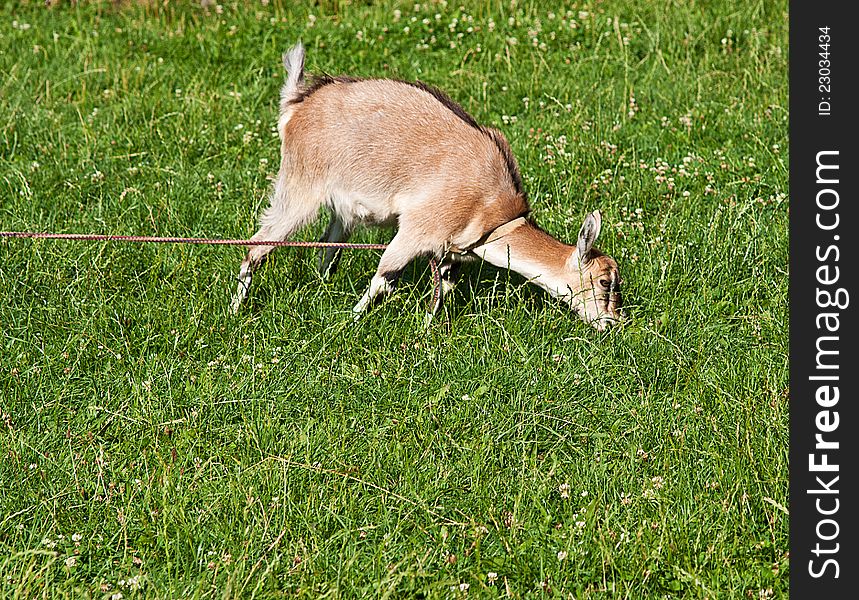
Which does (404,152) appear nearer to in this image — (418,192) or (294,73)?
(418,192)

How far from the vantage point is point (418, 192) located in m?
4.81

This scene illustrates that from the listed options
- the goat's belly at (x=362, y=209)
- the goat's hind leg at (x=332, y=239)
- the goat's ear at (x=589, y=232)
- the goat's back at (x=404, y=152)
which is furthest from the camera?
the goat's hind leg at (x=332, y=239)

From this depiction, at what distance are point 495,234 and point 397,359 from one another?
88cm

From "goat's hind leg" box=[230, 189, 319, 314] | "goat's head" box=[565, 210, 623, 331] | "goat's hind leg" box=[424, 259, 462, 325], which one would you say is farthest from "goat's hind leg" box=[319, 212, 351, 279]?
"goat's head" box=[565, 210, 623, 331]

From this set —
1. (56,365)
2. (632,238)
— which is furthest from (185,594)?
(632,238)

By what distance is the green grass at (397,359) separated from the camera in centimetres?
327

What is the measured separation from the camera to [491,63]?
24.3ft

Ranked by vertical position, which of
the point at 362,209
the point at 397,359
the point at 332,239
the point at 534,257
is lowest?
the point at 332,239

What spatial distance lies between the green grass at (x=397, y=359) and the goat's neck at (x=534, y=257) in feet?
0.41

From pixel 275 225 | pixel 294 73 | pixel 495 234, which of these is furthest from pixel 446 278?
pixel 294 73

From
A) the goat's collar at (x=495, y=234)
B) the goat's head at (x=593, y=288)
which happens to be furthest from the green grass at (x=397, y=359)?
the goat's collar at (x=495, y=234)

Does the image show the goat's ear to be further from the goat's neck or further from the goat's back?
the goat's back

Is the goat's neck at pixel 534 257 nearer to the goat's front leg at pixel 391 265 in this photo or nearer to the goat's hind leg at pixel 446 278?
the goat's hind leg at pixel 446 278

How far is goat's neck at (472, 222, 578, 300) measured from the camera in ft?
15.7
